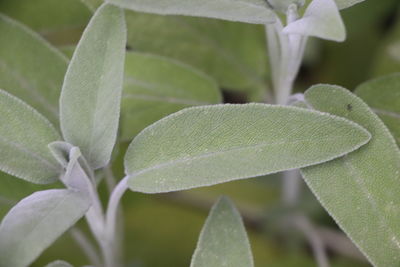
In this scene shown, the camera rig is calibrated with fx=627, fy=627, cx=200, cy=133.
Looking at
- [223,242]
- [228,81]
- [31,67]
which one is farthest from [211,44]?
[223,242]

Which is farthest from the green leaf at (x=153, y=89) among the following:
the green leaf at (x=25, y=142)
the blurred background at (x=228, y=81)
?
the green leaf at (x=25, y=142)

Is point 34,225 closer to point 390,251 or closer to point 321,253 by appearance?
point 390,251

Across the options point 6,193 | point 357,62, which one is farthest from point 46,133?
point 357,62

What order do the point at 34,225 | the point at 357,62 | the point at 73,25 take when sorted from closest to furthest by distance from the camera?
1. the point at 34,225
2. the point at 73,25
3. the point at 357,62

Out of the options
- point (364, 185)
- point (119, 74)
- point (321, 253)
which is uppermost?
point (119, 74)

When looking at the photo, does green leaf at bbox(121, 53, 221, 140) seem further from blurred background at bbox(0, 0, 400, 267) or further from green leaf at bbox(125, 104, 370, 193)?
green leaf at bbox(125, 104, 370, 193)

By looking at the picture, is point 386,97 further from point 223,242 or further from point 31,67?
point 31,67
